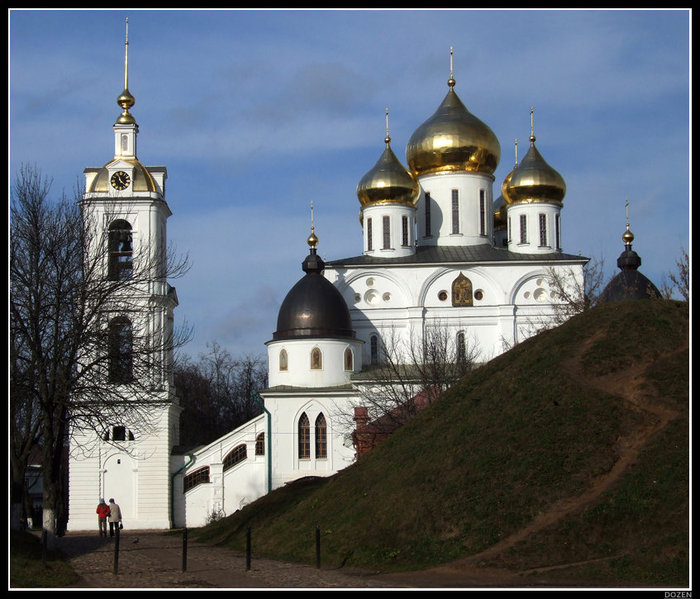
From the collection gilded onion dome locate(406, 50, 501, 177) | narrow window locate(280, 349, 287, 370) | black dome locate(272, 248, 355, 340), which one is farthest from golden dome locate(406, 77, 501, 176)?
narrow window locate(280, 349, 287, 370)

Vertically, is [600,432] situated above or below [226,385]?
below

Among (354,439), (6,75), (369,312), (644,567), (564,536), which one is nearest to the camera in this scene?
(6,75)

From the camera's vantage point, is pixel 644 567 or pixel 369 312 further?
pixel 369 312

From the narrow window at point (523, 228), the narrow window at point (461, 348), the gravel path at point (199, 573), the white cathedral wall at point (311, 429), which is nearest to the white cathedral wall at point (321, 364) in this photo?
the white cathedral wall at point (311, 429)

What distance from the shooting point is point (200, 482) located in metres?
41.0

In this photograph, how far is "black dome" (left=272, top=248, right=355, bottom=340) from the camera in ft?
136

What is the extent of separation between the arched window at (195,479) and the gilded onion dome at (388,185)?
12.8 metres

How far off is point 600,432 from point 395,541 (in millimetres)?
4096


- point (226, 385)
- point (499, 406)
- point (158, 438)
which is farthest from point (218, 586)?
point (226, 385)

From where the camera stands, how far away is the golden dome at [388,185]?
4550 centimetres

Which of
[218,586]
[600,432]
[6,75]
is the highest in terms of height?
[6,75]

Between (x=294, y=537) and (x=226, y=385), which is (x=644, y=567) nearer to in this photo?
(x=294, y=537)

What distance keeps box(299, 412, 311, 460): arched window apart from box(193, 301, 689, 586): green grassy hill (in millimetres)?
16565

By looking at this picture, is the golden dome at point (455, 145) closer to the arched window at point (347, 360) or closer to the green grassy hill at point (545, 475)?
the arched window at point (347, 360)
